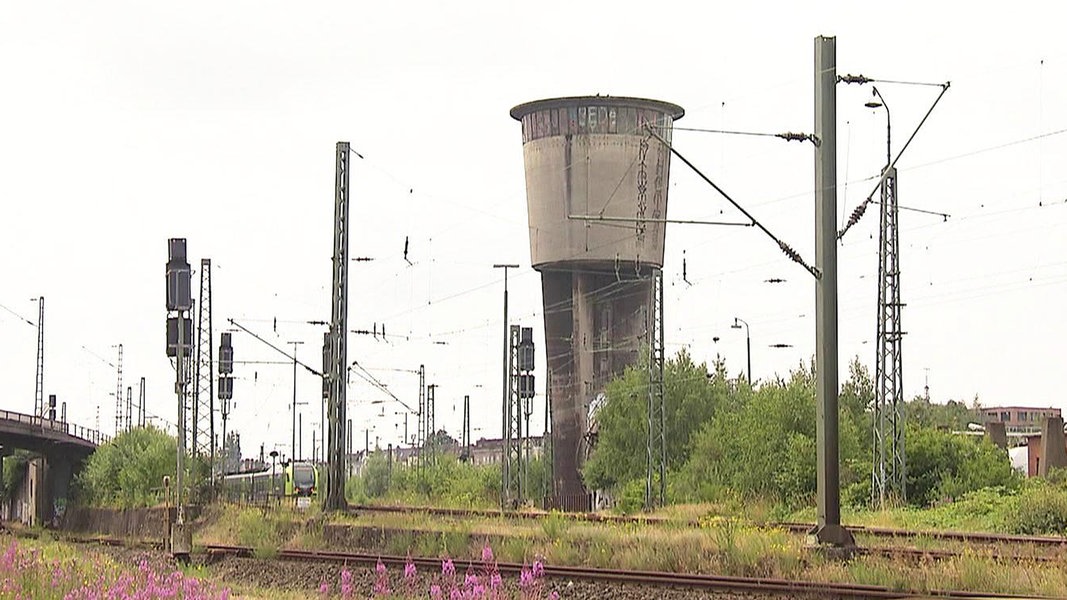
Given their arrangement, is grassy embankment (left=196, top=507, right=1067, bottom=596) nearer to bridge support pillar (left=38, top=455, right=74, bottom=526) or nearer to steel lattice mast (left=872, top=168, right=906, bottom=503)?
steel lattice mast (left=872, top=168, right=906, bottom=503)

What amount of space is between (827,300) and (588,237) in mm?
58771

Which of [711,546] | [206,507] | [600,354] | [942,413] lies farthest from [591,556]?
[942,413]

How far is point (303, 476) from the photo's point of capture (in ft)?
301

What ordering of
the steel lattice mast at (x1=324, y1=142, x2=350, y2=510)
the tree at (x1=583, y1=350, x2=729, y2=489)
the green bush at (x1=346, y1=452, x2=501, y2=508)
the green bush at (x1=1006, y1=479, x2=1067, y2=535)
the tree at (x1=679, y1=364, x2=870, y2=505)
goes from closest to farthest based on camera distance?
the green bush at (x1=1006, y1=479, x2=1067, y2=535) < the steel lattice mast at (x1=324, y1=142, x2=350, y2=510) < the tree at (x1=679, y1=364, x2=870, y2=505) < the tree at (x1=583, y1=350, x2=729, y2=489) < the green bush at (x1=346, y1=452, x2=501, y2=508)

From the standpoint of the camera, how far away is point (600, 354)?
9006cm

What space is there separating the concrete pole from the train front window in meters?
66.9

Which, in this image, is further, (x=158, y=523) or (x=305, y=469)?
(x=305, y=469)

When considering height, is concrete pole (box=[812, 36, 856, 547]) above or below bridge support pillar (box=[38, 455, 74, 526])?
above

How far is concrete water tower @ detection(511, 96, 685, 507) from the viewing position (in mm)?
85125

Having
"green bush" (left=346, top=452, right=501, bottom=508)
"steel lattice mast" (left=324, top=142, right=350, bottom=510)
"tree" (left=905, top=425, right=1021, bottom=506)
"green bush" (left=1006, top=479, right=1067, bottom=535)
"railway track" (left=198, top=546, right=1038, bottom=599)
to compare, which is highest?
"steel lattice mast" (left=324, top=142, right=350, bottom=510)

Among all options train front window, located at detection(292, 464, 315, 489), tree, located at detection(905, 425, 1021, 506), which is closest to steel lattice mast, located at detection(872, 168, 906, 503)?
tree, located at detection(905, 425, 1021, 506)

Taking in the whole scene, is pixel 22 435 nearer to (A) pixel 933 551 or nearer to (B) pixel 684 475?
(B) pixel 684 475

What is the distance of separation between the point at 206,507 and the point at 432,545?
25.6 meters

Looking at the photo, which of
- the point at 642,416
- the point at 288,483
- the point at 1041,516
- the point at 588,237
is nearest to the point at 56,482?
the point at 288,483
